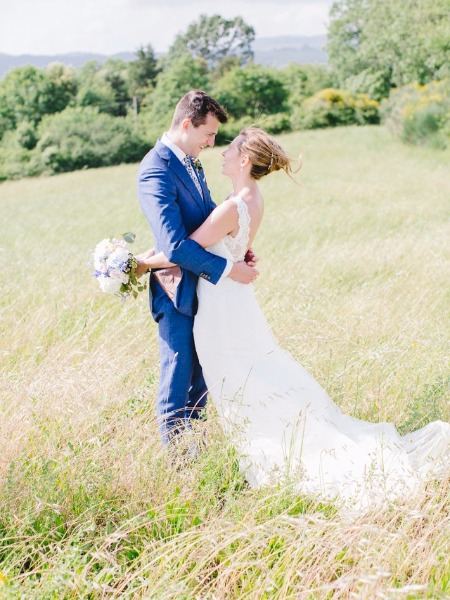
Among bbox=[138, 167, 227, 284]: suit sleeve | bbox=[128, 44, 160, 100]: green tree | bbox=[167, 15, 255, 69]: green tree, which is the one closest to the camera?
bbox=[138, 167, 227, 284]: suit sleeve

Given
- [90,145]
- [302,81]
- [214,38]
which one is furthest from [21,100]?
[214,38]

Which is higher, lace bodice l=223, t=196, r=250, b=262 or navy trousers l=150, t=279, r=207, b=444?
lace bodice l=223, t=196, r=250, b=262

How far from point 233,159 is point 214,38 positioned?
102644mm

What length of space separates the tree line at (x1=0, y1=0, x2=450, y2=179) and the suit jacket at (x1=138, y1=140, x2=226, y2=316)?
78.3ft

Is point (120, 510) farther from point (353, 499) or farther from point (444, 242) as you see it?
point (444, 242)

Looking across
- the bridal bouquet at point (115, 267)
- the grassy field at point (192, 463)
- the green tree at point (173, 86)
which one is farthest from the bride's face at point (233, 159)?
the green tree at point (173, 86)

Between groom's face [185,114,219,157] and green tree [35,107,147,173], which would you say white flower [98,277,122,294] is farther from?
green tree [35,107,147,173]

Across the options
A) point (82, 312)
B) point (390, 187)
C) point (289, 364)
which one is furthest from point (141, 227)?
point (289, 364)

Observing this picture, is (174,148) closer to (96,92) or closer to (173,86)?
(173,86)

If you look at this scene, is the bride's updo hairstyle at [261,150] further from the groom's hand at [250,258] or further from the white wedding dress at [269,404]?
the groom's hand at [250,258]

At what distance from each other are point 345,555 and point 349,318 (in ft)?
10.9

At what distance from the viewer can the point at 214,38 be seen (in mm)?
99312

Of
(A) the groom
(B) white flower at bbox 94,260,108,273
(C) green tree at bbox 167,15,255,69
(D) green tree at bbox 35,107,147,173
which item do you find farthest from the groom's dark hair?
(C) green tree at bbox 167,15,255,69

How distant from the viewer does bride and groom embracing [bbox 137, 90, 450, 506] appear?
3.49 m
